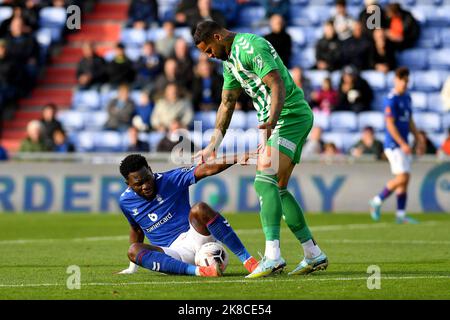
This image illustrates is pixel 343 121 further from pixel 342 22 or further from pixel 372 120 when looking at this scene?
pixel 342 22

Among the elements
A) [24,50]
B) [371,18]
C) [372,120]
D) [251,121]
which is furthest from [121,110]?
[371,18]

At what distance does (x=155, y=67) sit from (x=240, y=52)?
14157 mm

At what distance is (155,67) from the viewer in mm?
23547

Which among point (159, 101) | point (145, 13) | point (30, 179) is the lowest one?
point (30, 179)

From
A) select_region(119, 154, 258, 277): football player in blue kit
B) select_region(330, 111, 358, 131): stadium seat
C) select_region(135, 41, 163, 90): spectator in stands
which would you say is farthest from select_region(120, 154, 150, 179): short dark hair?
select_region(135, 41, 163, 90): spectator in stands

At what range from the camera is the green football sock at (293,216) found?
986 centimetres

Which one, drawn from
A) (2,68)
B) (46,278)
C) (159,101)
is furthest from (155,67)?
(46,278)

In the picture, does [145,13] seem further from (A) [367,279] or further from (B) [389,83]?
(A) [367,279]

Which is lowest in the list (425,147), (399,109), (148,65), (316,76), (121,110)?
(425,147)

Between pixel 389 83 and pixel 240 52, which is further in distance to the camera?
pixel 389 83

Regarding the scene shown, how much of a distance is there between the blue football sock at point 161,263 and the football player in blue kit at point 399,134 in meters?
8.15

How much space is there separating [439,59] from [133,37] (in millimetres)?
6702

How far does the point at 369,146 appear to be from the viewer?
66.7 feet

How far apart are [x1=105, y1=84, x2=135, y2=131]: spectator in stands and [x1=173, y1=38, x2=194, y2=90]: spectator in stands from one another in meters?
1.12
